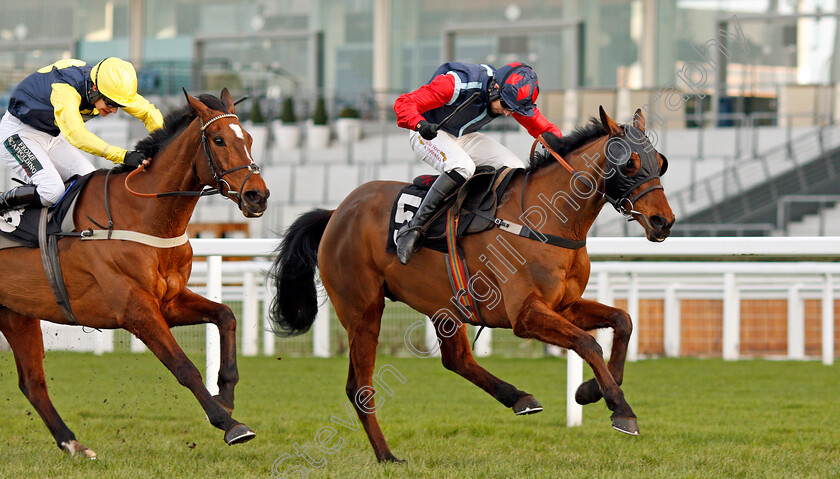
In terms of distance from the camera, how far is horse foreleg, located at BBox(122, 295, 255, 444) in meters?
3.95

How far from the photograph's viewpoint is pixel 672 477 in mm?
3908

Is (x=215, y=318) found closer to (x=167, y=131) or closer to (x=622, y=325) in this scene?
(x=167, y=131)

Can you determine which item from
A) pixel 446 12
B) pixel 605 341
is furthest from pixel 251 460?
pixel 446 12

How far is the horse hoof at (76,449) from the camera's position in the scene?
14.6 ft

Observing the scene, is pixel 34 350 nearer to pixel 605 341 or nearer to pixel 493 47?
→ pixel 605 341

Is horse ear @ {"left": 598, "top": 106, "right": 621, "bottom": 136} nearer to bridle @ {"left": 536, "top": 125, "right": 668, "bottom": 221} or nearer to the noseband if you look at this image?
bridle @ {"left": 536, "top": 125, "right": 668, "bottom": 221}

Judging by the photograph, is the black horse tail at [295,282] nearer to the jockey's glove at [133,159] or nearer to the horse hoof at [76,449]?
the jockey's glove at [133,159]

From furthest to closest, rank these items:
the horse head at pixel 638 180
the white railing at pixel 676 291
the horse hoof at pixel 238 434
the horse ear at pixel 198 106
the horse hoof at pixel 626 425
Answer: the white railing at pixel 676 291 < the horse ear at pixel 198 106 < the horse head at pixel 638 180 < the horse hoof at pixel 238 434 < the horse hoof at pixel 626 425

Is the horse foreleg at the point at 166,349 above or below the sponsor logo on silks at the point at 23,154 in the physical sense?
below

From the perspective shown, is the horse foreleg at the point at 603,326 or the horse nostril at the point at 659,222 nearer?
the horse nostril at the point at 659,222

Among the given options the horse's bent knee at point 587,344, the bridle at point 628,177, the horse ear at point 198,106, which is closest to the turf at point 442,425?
the horse's bent knee at point 587,344

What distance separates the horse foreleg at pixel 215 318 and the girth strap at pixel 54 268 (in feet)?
1.37

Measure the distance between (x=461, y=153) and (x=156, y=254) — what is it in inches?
52.5

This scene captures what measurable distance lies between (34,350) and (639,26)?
49.4 feet
